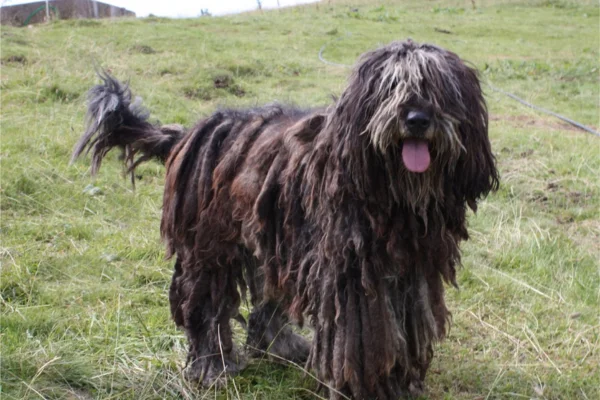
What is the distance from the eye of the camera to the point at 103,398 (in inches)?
151

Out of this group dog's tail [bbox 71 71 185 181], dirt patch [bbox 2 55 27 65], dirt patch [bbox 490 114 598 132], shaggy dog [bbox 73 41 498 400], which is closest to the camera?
shaggy dog [bbox 73 41 498 400]

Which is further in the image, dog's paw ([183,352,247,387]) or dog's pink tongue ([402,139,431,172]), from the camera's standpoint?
dog's paw ([183,352,247,387])

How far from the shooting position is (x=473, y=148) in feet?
10.1

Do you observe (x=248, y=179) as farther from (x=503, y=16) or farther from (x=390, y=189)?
(x=503, y=16)

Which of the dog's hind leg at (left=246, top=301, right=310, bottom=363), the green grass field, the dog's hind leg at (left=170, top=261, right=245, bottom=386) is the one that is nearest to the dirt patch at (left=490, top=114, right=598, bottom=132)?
the green grass field

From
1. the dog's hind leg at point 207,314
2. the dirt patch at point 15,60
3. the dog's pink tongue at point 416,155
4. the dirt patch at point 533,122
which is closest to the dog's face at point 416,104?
the dog's pink tongue at point 416,155

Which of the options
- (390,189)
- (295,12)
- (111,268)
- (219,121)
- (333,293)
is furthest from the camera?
(295,12)

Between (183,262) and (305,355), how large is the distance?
0.97 m

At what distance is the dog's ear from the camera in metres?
3.06

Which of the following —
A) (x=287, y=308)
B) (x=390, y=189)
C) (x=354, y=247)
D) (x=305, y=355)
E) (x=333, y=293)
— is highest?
(x=390, y=189)

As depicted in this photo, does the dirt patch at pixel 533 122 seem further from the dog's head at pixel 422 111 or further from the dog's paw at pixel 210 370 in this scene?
the dog's head at pixel 422 111

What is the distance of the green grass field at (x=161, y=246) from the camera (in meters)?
4.18

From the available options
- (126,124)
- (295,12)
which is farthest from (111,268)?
(295,12)

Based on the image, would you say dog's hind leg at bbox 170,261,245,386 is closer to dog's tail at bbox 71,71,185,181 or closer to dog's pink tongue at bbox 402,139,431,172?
dog's tail at bbox 71,71,185,181
